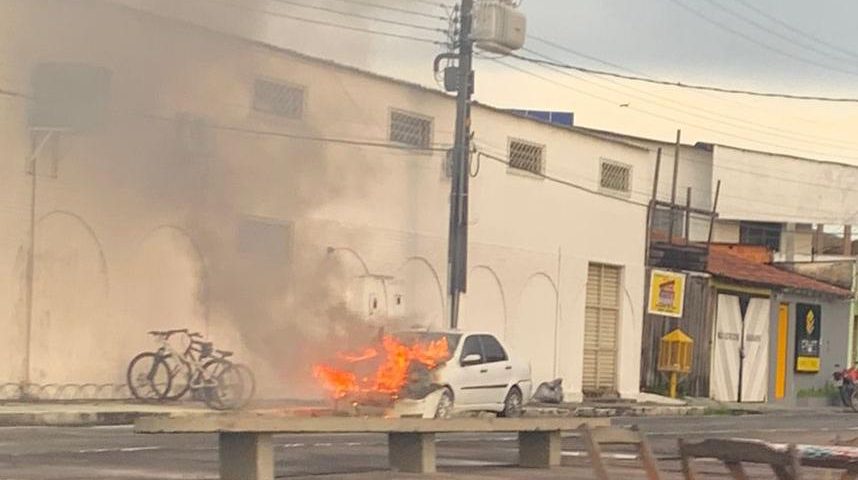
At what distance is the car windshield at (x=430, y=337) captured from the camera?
23531mm

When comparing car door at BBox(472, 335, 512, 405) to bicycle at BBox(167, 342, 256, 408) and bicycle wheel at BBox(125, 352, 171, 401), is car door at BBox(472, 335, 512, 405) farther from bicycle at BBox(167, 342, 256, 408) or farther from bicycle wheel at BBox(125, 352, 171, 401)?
bicycle wheel at BBox(125, 352, 171, 401)

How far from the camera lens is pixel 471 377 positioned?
26172 millimetres

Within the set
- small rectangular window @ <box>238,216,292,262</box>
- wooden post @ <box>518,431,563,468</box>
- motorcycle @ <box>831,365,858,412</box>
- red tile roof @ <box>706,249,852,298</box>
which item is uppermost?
small rectangular window @ <box>238,216,292,262</box>

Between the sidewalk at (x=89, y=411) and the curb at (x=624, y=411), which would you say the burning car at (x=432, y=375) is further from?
the curb at (x=624, y=411)

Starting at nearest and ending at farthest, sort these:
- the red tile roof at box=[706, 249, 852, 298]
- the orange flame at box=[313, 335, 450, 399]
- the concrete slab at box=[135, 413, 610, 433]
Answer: the concrete slab at box=[135, 413, 610, 433] < the orange flame at box=[313, 335, 450, 399] < the red tile roof at box=[706, 249, 852, 298]

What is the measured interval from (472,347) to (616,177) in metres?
15.1

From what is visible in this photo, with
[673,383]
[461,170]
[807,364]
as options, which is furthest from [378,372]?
[807,364]

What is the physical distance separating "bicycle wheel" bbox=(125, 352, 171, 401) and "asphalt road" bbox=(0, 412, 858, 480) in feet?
11.7

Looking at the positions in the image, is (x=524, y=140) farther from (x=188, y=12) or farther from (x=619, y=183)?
(x=188, y=12)

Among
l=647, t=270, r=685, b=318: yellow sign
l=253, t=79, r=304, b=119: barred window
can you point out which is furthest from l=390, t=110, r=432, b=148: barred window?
l=647, t=270, r=685, b=318: yellow sign

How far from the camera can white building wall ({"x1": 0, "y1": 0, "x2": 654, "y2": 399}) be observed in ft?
55.4

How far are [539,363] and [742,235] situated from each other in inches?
1060

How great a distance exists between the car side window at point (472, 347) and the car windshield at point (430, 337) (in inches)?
10.2

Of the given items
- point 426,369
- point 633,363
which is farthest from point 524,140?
point 426,369
